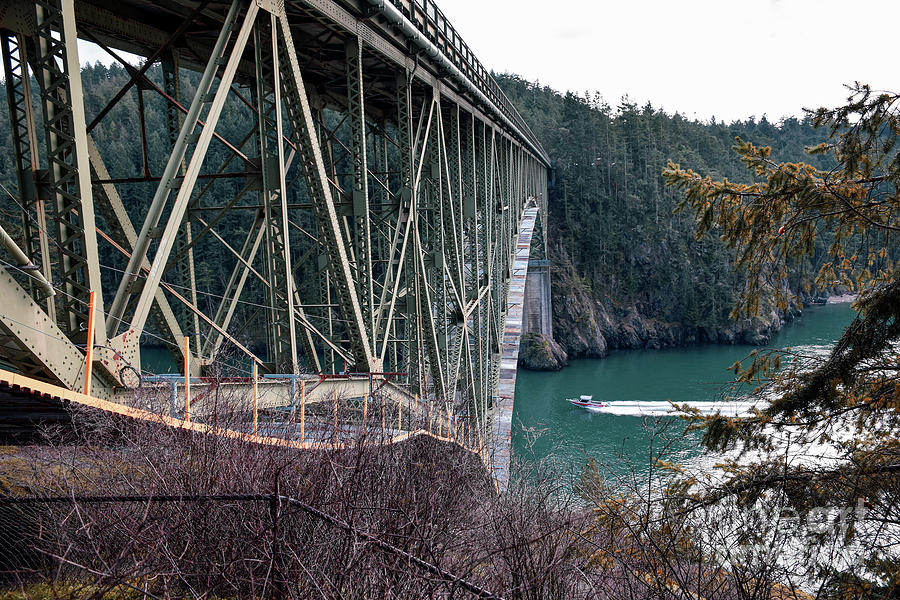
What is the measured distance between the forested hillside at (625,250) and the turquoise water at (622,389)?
2371mm

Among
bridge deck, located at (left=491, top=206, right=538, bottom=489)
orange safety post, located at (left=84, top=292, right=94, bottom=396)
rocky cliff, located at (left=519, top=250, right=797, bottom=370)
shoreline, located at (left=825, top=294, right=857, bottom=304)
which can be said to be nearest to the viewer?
orange safety post, located at (left=84, top=292, right=94, bottom=396)

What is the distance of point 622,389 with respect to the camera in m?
41.9

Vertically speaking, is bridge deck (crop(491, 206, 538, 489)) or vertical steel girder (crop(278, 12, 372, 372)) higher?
vertical steel girder (crop(278, 12, 372, 372))

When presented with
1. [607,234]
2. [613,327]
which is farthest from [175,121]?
[607,234]

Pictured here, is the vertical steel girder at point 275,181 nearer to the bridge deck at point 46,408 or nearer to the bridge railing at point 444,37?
the bridge deck at point 46,408

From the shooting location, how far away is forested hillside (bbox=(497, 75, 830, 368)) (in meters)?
57.8

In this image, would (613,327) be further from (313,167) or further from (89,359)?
(89,359)

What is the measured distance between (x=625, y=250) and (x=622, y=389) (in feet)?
91.2

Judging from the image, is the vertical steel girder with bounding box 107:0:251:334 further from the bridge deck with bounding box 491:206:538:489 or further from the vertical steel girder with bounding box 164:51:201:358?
the bridge deck with bounding box 491:206:538:489

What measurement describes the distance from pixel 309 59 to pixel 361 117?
2.28 metres

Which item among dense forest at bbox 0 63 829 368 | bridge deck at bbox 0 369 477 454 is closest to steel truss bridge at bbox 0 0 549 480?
bridge deck at bbox 0 369 477 454

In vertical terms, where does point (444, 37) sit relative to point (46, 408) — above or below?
above

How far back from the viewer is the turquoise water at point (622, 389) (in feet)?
92.0

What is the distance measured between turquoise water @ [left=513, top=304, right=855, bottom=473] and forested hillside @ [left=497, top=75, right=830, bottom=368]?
7.78ft
